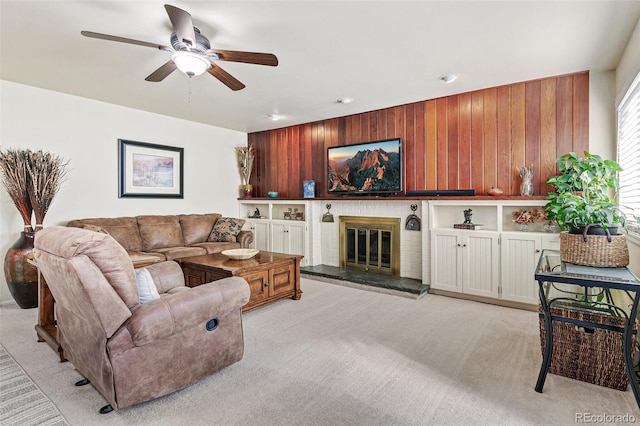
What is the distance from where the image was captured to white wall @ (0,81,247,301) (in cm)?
377

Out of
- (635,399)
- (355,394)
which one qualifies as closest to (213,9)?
(355,394)

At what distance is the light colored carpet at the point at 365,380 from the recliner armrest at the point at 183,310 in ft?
1.46

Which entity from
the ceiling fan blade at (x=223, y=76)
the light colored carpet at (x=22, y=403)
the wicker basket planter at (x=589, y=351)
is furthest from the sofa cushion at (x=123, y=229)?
the wicker basket planter at (x=589, y=351)

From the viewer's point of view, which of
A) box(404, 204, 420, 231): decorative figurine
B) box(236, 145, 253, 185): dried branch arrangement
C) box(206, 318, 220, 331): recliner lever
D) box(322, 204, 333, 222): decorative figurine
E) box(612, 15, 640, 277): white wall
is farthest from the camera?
box(236, 145, 253, 185): dried branch arrangement

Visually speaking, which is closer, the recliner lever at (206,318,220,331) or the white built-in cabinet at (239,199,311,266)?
the recliner lever at (206,318,220,331)

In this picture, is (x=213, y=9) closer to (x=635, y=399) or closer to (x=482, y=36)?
(x=482, y=36)

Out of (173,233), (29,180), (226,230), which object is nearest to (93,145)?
(29,180)

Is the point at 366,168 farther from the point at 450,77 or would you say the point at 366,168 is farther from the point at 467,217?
the point at 450,77

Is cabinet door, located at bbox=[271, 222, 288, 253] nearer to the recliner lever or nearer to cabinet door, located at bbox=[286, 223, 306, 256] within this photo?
cabinet door, located at bbox=[286, 223, 306, 256]

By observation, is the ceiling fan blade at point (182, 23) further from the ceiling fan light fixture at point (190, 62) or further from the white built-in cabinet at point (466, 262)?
the white built-in cabinet at point (466, 262)

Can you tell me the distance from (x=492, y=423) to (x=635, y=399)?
2.96 ft

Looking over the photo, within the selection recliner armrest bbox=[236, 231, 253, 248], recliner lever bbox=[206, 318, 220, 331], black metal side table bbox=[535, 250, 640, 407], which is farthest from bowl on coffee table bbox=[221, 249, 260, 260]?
black metal side table bbox=[535, 250, 640, 407]

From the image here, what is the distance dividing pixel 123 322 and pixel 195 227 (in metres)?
3.60

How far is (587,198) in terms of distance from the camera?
2.58 metres
